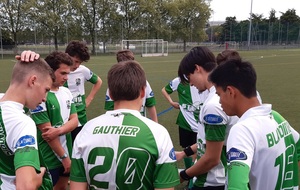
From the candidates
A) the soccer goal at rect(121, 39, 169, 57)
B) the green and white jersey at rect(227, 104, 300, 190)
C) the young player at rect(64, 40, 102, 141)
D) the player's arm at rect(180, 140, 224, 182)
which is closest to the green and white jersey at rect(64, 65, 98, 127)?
the young player at rect(64, 40, 102, 141)

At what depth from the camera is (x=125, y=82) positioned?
192 centimetres

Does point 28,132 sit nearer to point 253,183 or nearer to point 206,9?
point 253,183

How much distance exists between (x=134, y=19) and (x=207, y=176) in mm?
57822

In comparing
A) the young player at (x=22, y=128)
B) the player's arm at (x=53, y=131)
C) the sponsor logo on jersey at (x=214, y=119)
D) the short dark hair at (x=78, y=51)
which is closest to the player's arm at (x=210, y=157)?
the sponsor logo on jersey at (x=214, y=119)

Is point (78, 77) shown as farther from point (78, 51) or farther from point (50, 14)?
point (50, 14)

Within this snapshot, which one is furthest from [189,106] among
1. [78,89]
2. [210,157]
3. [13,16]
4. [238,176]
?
[13,16]

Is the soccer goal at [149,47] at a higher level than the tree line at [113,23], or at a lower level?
lower

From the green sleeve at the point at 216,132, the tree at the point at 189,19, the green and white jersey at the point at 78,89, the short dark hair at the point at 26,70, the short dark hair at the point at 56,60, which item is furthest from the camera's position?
the tree at the point at 189,19

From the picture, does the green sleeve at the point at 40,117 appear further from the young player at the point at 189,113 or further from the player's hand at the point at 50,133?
the young player at the point at 189,113

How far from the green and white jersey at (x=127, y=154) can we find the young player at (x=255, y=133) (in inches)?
15.0

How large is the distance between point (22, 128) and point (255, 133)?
4.37ft

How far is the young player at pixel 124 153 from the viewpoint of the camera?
1.81m

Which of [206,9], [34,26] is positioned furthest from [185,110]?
[206,9]

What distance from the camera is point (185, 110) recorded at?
5113 millimetres
